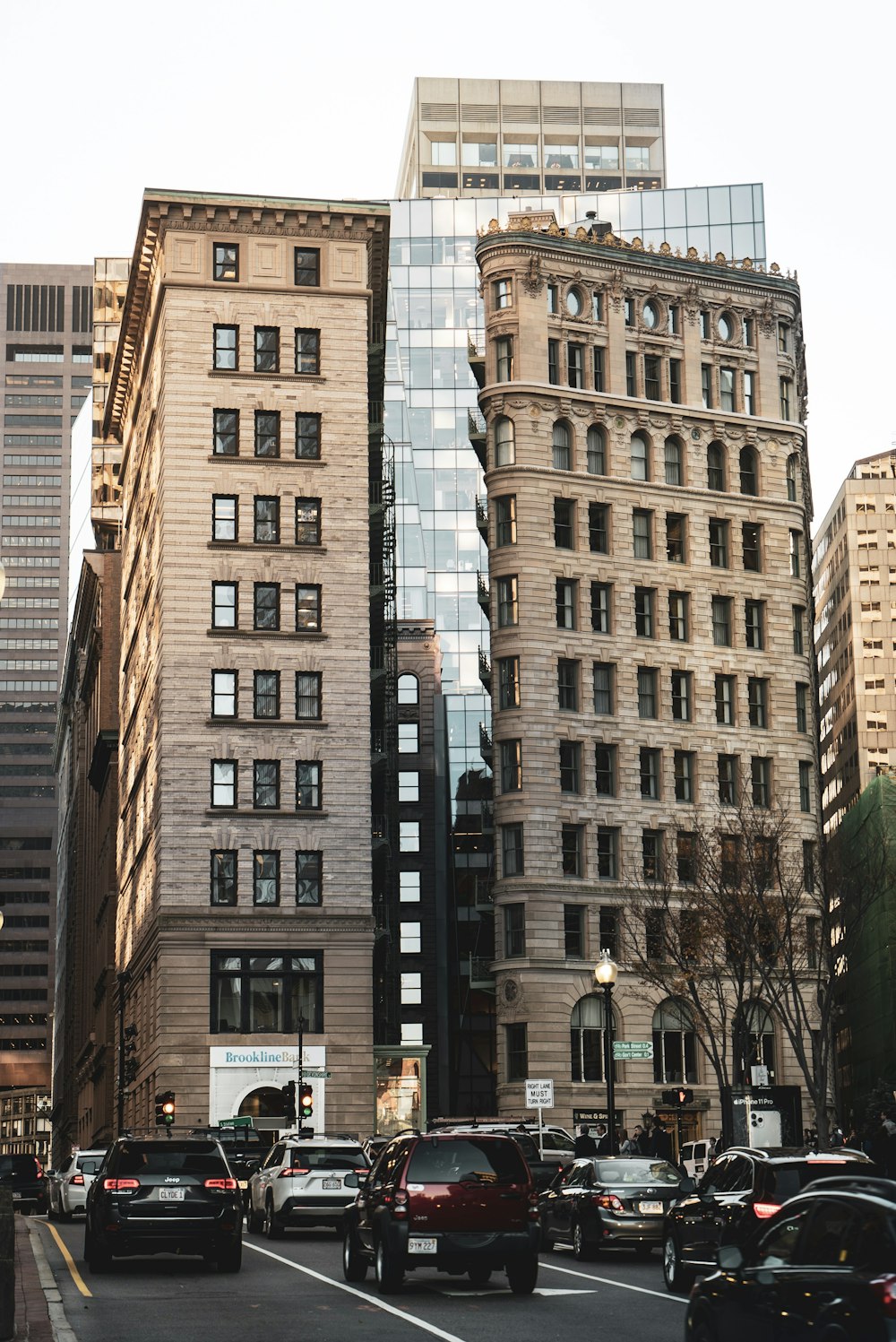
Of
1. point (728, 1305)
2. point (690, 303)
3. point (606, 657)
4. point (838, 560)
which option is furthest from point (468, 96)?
point (728, 1305)

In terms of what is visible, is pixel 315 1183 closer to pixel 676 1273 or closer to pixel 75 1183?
pixel 676 1273

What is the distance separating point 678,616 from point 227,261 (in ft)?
77.6

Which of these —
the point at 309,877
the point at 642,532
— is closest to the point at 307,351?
the point at 642,532

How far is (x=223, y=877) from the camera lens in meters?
72.2

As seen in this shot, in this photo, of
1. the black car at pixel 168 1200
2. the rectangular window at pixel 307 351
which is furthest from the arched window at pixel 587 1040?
the black car at pixel 168 1200

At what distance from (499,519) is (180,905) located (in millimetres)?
21390

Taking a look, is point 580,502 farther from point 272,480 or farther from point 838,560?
point 838,560

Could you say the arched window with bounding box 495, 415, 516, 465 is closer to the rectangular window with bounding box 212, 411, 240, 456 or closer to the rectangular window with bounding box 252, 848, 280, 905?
the rectangular window with bounding box 212, 411, 240, 456

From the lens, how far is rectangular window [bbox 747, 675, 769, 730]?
8644cm

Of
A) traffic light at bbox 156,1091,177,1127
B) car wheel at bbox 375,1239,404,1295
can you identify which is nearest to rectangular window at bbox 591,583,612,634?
traffic light at bbox 156,1091,177,1127

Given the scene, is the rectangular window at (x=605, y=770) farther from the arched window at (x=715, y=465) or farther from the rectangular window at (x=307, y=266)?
the rectangular window at (x=307, y=266)

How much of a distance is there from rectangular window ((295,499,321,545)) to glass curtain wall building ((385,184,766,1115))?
37.9 m

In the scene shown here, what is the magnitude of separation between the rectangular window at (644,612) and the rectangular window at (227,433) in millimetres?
18564

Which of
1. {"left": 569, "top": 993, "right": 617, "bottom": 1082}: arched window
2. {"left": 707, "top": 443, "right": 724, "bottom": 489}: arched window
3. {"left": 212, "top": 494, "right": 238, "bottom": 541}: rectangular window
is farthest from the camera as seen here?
{"left": 707, "top": 443, "right": 724, "bottom": 489}: arched window
